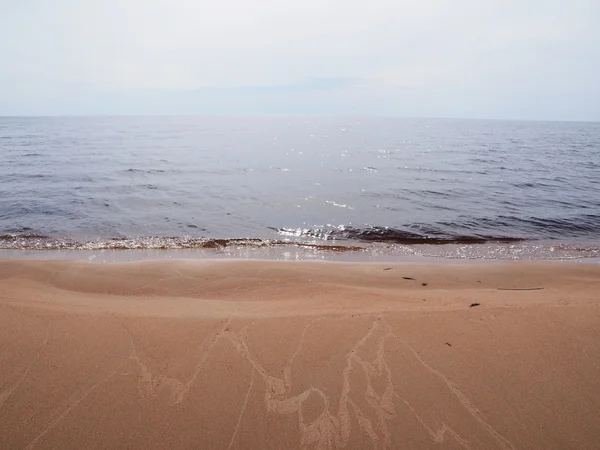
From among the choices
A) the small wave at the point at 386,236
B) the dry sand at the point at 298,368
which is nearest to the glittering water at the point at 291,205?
the small wave at the point at 386,236

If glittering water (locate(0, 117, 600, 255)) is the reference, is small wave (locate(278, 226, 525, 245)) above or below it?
below

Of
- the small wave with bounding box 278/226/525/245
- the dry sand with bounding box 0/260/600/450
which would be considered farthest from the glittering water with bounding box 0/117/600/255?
the dry sand with bounding box 0/260/600/450

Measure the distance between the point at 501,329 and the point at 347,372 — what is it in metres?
2.42

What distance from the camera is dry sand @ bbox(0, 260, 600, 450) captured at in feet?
10.2

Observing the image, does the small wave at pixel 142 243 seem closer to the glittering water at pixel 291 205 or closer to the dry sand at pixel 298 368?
the glittering water at pixel 291 205

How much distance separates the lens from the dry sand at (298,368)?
3.10 m

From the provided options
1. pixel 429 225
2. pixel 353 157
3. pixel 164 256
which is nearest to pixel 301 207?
pixel 429 225

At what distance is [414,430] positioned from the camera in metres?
3.12

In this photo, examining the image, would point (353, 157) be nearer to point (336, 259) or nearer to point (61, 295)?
point (336, 259)

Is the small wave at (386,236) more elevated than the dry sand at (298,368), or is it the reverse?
the dry sand at (298,368)

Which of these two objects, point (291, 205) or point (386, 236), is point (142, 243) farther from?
point (386, 236)

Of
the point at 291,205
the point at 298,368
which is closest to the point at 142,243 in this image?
the point at 291,205

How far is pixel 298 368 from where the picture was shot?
3842 mm

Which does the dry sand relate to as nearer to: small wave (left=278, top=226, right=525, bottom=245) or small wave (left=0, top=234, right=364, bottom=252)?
small wave (left=0, top=234, right=364, bottom=252)
